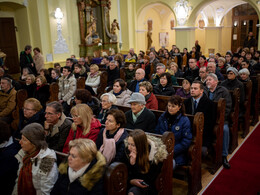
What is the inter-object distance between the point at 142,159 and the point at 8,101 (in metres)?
3.36

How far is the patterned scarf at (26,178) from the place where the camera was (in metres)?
2.29

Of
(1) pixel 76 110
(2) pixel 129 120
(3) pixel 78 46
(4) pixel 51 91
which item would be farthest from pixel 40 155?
(3) pixel 78 46

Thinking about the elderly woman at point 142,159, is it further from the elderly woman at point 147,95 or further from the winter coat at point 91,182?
the elderly woman at point 147,95

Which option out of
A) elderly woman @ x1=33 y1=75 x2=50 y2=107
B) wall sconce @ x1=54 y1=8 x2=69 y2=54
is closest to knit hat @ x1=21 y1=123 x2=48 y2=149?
elderly woman @ x1=33 y1=75 x2=50 y2=107

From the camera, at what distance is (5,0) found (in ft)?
28.7

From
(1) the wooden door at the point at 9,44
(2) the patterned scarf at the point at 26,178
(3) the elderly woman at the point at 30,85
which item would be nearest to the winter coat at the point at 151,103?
(2) the patterned scarf at the point at 26,178

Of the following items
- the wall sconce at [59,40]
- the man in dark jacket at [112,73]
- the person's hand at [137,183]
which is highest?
the wall sconce at [59,40]

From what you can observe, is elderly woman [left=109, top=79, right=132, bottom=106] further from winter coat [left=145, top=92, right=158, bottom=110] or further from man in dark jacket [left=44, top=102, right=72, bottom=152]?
man in dark jacket [left=44, top=102, right=72, bottom=152]

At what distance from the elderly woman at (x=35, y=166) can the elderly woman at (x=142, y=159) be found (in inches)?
27.1

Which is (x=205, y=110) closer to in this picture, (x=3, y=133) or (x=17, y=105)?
(x=3, y=133)

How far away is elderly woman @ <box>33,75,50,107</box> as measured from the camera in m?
5.05

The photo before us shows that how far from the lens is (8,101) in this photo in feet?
15.3

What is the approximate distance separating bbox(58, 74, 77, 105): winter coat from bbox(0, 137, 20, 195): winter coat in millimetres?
2848

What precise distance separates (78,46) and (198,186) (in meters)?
9.56
